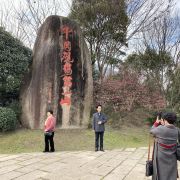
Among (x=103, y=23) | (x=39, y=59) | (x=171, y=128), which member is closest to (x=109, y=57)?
(x=103, y=23)

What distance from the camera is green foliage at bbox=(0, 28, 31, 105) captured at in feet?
41.1

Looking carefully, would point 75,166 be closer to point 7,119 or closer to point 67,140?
point 67,140

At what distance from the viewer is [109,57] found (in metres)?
18.8

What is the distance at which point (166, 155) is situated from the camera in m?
4.36

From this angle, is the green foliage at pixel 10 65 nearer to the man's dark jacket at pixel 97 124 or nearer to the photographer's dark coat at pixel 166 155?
the man's dark jacket at pixel 97 124

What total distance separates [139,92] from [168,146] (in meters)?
9.87

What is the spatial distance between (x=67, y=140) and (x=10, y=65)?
176 inches

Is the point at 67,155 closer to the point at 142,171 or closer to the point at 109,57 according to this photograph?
the point at 142,171

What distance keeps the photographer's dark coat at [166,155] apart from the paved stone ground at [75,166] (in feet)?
5.17

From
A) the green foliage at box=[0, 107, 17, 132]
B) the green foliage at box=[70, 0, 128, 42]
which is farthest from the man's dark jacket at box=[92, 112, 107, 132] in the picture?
the green foliage at box=[70, 0, 128, 42]

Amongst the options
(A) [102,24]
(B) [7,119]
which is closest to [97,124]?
(B) [7,119]

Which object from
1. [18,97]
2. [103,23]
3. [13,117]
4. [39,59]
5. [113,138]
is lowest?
[113,138]

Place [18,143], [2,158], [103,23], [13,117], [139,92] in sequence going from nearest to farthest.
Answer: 1. [2,158]
2. [18,143]
3. [13,117]
4. [139,92]
5. [103,23]

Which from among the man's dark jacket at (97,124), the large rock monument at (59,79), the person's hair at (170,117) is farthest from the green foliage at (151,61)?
the person's hair at (170,117)
